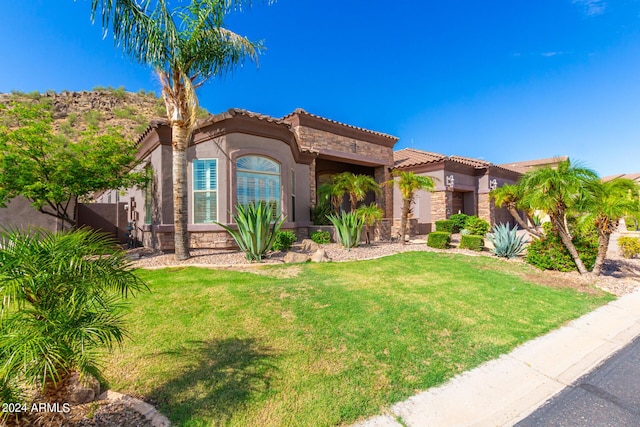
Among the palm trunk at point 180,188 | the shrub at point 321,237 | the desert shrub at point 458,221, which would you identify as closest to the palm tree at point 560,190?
the shrub at point 321,237

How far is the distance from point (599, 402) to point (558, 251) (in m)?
6.93

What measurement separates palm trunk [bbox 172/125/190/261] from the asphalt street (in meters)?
9.30

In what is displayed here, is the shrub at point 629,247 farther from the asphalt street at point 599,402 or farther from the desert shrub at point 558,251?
the asphalt street at point 599,402

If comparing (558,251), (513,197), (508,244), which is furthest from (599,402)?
(508,244)

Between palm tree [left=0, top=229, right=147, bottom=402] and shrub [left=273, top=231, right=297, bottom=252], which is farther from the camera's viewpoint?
shrub [left=273, top=231, right=297, bottom=252]

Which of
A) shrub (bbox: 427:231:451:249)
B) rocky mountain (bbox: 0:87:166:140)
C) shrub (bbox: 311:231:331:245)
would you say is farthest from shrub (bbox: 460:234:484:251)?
rocky mountain (bbox: 0:87:166:140)

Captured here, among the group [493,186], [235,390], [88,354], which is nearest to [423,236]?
[493,186]

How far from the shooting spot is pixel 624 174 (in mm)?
36688

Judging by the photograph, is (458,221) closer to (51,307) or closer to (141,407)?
(141,407)

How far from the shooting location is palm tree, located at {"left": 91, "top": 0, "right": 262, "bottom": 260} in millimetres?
7898

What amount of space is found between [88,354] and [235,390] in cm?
142

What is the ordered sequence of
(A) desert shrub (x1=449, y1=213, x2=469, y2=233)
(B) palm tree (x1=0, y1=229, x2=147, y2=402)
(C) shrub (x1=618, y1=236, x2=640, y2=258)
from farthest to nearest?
(A) desert shrub (x1=449, y1=213, x2=469, y2=233) → (C) shrub (x1=618, y1=236, x2=640, y2=258) → (B) palm tree (x1=0, y1=229, x2=147, y2=402)

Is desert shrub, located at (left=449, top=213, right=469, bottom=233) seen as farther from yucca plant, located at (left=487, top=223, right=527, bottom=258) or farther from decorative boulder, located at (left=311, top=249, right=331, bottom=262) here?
decorative boulder, located at (left=311, top=249, right=331, bottom=262)

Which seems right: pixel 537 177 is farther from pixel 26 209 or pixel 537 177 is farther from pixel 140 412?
pixel 26 209
